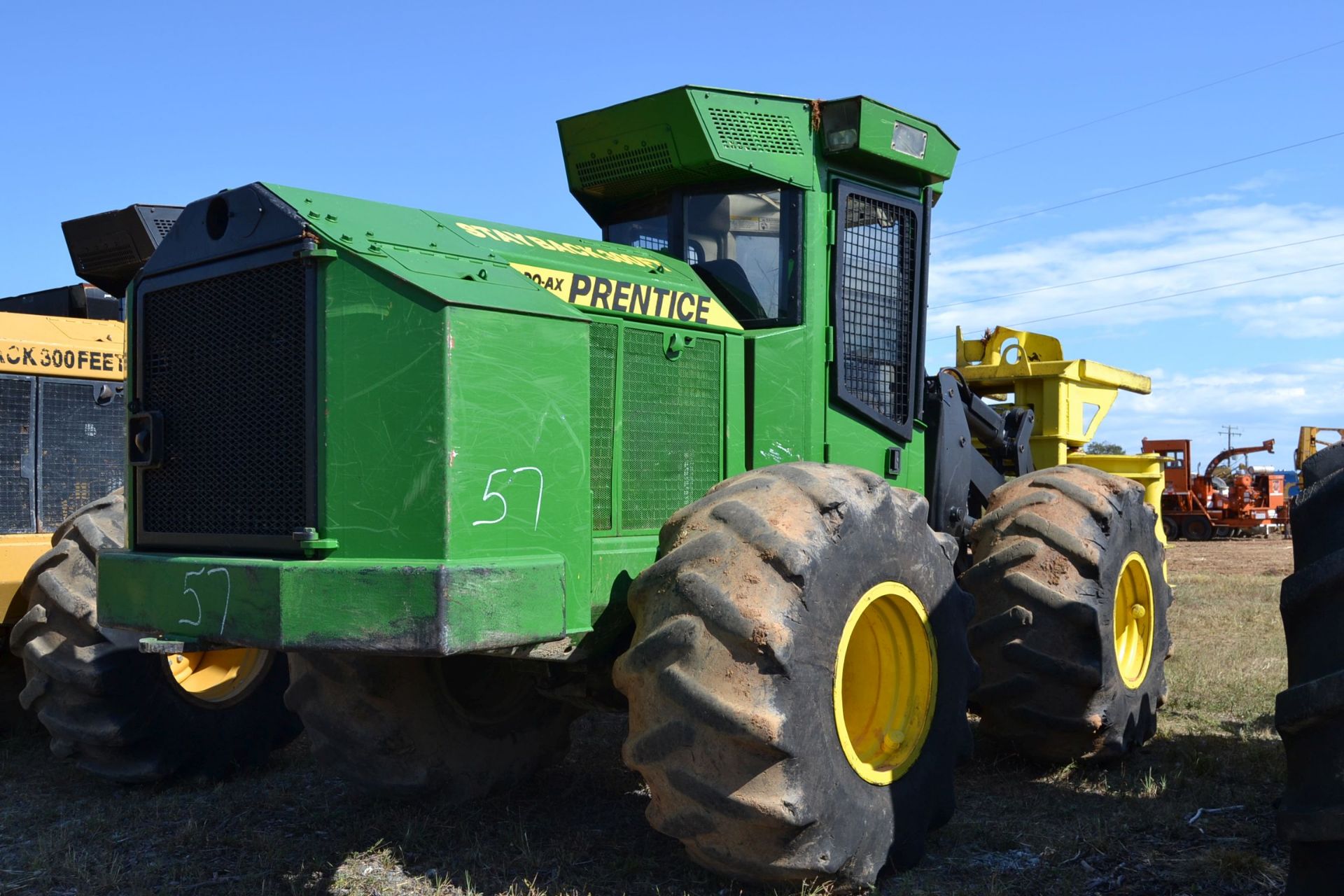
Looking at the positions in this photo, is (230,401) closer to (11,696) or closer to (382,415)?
(382,415)

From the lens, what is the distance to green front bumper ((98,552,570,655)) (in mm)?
3711

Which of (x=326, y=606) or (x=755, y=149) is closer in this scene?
(x=326, y=606)

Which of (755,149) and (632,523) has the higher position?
(755,149)

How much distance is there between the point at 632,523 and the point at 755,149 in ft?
5.89

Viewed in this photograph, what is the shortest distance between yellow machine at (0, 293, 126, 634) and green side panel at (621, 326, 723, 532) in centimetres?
385

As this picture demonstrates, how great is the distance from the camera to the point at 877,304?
5.96 metres

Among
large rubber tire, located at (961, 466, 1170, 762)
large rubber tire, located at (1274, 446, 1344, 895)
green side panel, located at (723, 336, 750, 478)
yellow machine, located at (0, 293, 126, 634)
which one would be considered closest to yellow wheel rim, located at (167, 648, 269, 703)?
yellow machine, located at (0, 293, 126, 634)

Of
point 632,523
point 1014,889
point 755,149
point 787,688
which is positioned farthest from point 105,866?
point 755,149

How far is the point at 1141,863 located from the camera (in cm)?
463

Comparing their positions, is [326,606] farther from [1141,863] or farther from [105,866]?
[1141,863]

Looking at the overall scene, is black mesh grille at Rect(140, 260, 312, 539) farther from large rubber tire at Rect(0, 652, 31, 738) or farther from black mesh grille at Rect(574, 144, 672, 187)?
large rubber tire at Rect(0, 652, 31, 738)

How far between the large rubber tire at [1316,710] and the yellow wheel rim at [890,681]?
5.15 ft

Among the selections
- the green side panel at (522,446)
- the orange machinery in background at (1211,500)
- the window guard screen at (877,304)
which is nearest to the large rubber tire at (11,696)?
the green side panel at (522,446)

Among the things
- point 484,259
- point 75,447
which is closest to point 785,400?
point 484,259
